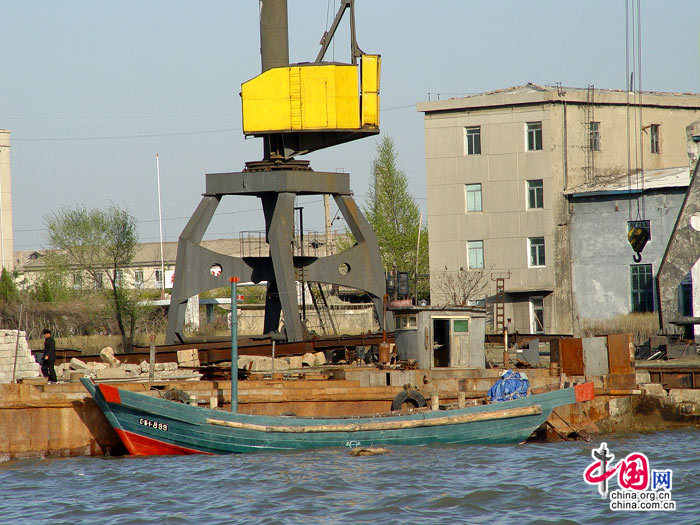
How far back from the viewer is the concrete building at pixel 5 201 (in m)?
63.7

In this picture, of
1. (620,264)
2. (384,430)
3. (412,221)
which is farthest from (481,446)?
(412,221)

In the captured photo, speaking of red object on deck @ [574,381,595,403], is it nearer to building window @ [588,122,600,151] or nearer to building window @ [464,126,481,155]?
building window @ [464,126,481,155]

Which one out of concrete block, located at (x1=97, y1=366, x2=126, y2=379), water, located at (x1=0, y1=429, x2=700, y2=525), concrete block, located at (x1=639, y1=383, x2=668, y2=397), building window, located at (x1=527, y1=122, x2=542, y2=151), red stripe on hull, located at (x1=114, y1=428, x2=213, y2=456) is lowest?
water, located at (x1=0, y1=429, x2=700, y2=525)

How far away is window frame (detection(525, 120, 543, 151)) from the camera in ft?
170

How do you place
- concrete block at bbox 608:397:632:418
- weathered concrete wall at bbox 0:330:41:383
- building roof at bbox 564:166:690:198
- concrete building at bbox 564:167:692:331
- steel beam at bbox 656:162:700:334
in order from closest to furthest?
weathered concrete wall at bbox 0:330:41:383, concrete block at bbox 608:397:632:418, steel beam at bbox 656:162:700:334, building roof at bbox 564:166:690:198, concrete building at bbox 564:167:692:331

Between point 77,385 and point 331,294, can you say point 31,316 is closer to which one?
point 331,294

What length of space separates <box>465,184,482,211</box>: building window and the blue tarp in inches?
1193

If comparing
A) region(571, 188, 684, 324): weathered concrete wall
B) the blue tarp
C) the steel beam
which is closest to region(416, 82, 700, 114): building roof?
region(571, 188, 684, 324): weathered concrete wall

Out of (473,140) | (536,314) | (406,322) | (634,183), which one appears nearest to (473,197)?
(473,140)

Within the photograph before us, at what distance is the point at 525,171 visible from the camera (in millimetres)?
52000

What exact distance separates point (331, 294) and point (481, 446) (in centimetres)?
3399

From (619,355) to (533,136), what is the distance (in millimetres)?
26467

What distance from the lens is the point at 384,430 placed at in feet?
72.7

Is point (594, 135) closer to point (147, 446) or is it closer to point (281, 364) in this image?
point (281, 364)
